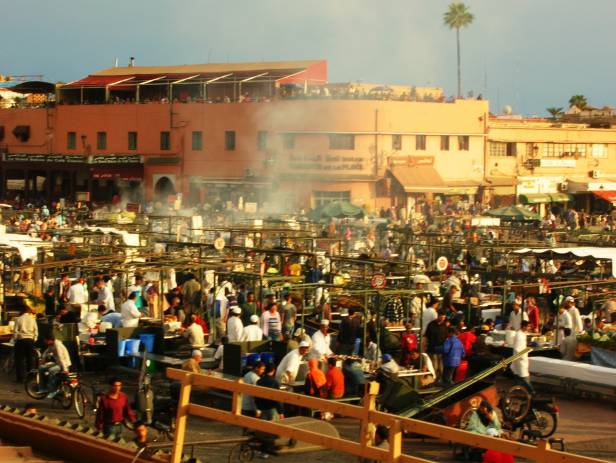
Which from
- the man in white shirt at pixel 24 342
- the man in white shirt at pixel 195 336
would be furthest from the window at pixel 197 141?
the man in white shirt at pixel 195 336

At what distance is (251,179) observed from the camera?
6450 centimetres

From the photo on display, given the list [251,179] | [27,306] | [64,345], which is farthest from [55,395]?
[251,179]

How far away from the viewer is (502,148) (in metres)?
67.2

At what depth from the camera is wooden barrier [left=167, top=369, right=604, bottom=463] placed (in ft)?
20.7

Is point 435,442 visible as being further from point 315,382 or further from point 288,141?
point 288,141

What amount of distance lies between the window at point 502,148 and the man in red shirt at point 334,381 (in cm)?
5010

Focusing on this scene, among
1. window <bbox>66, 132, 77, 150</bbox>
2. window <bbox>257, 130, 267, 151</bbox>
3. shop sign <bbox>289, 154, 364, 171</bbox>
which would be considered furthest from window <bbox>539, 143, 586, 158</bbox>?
window <bbox>66, 132, 77, 150</bbox>

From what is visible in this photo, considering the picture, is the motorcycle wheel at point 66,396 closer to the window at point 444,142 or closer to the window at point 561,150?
the window at point 444,142

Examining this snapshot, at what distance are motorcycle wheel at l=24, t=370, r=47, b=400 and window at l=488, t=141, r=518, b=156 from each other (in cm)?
4987

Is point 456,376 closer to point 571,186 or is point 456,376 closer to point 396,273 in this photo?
point 396,273

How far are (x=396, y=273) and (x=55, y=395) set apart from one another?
36.7 feet

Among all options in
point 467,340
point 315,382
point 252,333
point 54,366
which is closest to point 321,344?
point 252,333

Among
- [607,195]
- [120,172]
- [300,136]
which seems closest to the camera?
[300,136]

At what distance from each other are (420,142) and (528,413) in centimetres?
4728
